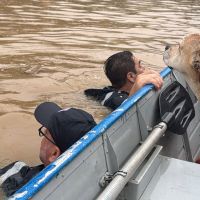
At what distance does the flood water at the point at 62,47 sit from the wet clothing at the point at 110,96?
12cm

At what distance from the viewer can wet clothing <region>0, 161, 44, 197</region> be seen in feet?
11.4

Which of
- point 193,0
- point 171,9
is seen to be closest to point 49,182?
point 171,9

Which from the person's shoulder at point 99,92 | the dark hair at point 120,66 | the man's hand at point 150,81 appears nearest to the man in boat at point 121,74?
the dark hair at point 120,66

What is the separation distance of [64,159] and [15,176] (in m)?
1.22

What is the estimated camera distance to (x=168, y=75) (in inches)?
182

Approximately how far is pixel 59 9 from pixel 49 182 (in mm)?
12506

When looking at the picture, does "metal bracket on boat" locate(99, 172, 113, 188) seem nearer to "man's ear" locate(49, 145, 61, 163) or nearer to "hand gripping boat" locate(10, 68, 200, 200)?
"hand gripping boat" locate(10, 68, 200, 200)

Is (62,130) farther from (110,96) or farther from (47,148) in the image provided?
(110,96)

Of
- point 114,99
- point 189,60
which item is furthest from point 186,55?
point 114,99

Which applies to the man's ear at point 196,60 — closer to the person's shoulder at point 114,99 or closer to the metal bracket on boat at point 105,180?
the person's shoulder at point 114,99

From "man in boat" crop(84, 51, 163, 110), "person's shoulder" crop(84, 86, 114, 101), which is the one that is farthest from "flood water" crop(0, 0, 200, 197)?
"man in boat" crop(84, 51, 163, 110)

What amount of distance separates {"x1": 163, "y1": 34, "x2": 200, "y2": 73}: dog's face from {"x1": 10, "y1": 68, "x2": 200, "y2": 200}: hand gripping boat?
0.25 metres

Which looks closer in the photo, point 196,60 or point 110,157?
point 110,157

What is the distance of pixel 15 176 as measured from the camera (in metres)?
3.56
